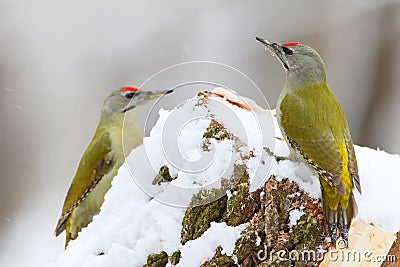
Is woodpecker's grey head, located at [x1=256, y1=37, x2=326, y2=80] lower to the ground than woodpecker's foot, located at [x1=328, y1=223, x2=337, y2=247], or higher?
higher

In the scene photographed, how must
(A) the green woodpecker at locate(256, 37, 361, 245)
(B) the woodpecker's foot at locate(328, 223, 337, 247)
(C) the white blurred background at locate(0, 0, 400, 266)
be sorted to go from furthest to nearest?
(C) the white blurred background at locate(0, 0, 400, 266) → (A) the green woodpecker at locate(256, 37, 361, 245) → (B) the woodpecker's foot at locate(328, 223, 337, 247)

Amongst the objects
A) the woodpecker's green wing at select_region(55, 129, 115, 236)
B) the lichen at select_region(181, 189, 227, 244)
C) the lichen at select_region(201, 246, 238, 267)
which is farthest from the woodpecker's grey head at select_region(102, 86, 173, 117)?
the lichen at select_region(201, 246, 238, 267)

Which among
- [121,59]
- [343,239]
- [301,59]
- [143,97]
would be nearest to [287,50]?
[301,59]

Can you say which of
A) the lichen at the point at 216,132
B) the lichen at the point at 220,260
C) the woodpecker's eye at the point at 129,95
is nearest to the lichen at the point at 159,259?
the lichen at the point at 220,260

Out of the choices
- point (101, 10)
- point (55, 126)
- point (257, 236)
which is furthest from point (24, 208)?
point (257, 236)

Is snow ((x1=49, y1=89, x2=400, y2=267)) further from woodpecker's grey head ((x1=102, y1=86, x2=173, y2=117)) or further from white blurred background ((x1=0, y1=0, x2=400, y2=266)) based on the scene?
white blurred background ((x1=0, y1=0, x2=400, y2=266))

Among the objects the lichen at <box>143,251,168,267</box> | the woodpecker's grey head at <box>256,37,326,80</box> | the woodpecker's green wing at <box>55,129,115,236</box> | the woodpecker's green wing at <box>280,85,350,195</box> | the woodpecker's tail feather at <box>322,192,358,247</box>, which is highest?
the woodpecker's grey head at <box>256,37,326,80</box>

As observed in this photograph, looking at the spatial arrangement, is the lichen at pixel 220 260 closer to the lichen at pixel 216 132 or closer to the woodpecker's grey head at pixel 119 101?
the lichen at pixel 216 132
